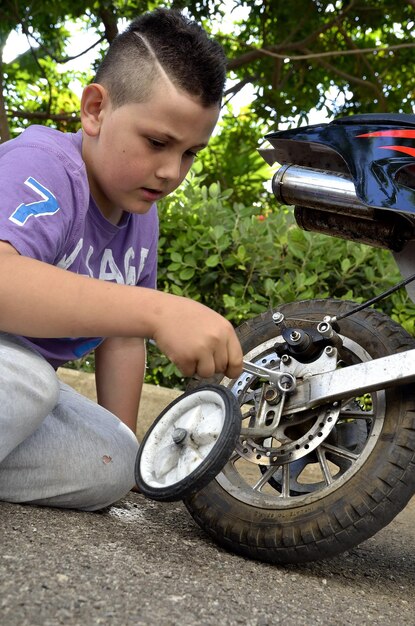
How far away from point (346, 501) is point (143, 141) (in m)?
0.99

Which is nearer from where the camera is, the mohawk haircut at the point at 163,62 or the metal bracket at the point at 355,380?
the metal bracket at the point at 355,380

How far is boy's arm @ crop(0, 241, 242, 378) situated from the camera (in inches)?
63.5

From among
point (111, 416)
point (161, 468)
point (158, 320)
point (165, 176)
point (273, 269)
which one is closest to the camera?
point (158, 320)

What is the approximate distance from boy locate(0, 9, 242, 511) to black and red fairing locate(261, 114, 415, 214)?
1.01 feet

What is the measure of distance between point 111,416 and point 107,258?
1.60 feet

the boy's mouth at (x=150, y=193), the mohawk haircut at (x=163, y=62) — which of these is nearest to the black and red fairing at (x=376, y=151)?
the mohawk haircut at (x=163, y=62)

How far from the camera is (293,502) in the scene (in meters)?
1.96

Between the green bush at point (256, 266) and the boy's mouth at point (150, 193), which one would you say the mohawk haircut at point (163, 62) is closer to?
the boy's mouth at point (150, 193)

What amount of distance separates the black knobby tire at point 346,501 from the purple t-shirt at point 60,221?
26.4 inches

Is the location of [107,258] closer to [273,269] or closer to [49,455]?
[49,455]

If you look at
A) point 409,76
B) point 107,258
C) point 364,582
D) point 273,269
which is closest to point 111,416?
point 107,258

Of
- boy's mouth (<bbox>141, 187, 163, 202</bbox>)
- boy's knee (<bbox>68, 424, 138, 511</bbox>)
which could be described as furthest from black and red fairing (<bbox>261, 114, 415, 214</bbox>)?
boy's knee (<bbox>68, 424, 138, 511</bbox>)

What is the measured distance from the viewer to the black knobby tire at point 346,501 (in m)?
1.82

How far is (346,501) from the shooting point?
1850 millimetres
